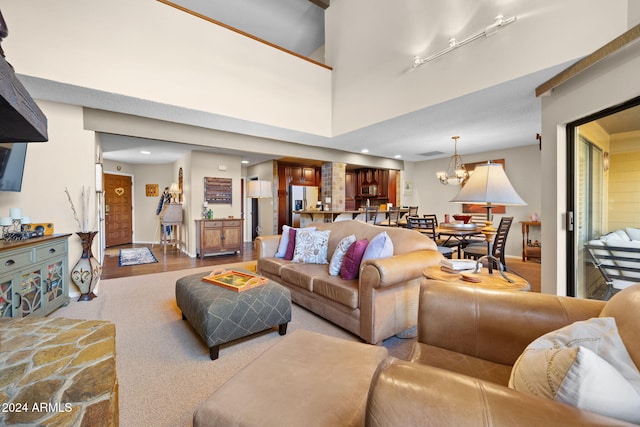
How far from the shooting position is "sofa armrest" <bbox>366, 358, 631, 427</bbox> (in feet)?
1.67

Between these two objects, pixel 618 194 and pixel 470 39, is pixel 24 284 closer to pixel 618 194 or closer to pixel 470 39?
pixel 470 39

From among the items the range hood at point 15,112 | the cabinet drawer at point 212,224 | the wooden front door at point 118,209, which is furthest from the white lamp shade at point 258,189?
the range hood at point 15,112

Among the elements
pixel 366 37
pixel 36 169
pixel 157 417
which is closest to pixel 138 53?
pixel 36 169

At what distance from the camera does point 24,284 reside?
97.4 inches

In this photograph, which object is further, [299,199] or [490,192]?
[299,199]

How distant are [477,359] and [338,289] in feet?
4.19

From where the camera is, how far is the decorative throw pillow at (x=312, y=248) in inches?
130

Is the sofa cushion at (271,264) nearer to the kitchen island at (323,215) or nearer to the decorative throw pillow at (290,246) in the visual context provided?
the decorative throw pillow at (290,246)

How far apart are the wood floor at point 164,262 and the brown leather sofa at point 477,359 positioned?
3370 millimetres

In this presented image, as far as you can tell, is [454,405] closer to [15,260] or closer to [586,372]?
[586,372]

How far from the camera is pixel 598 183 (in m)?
2.62

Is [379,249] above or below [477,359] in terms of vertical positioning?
above

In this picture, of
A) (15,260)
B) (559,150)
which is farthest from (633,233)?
(15,260)

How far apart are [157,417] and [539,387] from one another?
1803 mm
